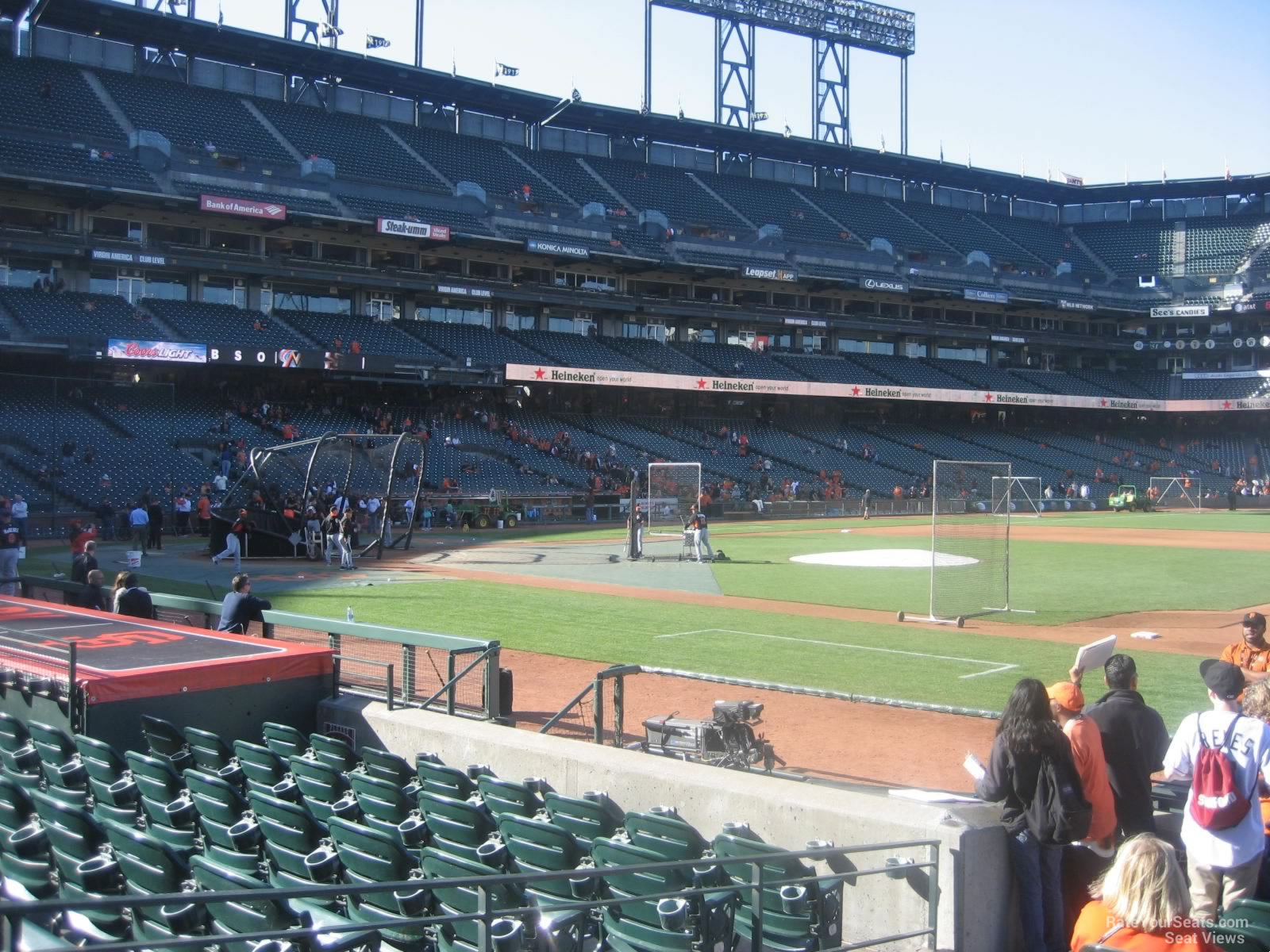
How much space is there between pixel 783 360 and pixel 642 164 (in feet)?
51.2

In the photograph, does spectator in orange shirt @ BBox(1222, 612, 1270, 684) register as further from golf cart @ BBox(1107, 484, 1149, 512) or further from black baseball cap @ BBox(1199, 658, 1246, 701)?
golf cart @ BBox(1107, 484, 1149, 512)

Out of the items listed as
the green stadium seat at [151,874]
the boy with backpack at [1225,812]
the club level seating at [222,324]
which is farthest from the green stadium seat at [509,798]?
the club level seating at [222,324]

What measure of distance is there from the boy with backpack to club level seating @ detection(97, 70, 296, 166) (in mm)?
52395

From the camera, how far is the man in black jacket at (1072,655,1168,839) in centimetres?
677

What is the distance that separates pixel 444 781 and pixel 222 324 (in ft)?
144

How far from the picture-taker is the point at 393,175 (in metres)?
56.8

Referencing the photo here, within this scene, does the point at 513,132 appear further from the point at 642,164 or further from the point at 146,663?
the point at 146,663

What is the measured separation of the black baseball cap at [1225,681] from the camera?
6.26 metres

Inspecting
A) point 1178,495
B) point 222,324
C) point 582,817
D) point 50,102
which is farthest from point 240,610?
point 1178,495

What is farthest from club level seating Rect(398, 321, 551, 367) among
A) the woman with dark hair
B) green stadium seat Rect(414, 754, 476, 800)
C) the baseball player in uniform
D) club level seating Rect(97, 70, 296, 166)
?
the woman with dark hair

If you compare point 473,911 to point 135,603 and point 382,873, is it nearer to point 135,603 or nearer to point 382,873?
point 382,873

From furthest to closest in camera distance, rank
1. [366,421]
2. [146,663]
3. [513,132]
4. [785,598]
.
→ 1. [513,132]
2. [366,421]
3. [785,598]
4. [146,663]

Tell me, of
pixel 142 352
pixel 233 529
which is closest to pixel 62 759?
pixel 233 529

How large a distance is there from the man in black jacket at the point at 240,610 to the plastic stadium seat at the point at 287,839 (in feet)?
23.5
